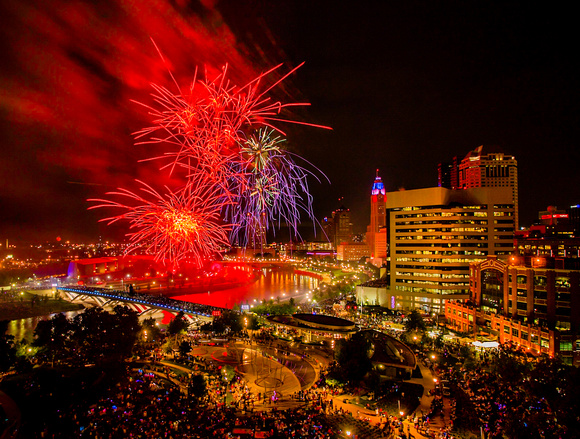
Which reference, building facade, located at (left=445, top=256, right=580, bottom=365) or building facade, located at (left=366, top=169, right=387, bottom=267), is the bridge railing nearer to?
building facade, located at (left=445, top=256, right=580, bottom=365)

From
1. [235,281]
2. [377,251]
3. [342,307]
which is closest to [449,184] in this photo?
[377,251]

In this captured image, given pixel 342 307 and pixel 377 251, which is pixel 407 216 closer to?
pixel 342 307

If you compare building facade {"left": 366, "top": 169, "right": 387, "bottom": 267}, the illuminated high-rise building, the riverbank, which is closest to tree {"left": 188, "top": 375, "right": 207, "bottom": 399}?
the riverbank

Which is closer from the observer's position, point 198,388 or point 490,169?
point 198,388

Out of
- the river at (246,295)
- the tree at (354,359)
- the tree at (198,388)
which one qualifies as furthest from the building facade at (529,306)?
the river at (246,295)

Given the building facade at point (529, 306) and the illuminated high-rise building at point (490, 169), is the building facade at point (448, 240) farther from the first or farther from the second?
the illuminated high-rise building at point (490, 169)

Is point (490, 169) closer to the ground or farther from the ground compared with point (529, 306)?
farther from the ground

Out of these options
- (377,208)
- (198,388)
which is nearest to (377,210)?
(377,208)

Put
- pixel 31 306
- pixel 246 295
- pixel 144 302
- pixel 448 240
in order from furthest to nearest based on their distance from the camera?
1. pixel 246 295
2. pixel 31 306
3. pixel 448 240
4. pixel 144 302

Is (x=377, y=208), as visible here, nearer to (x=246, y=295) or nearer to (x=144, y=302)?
(x=246, y=295)
